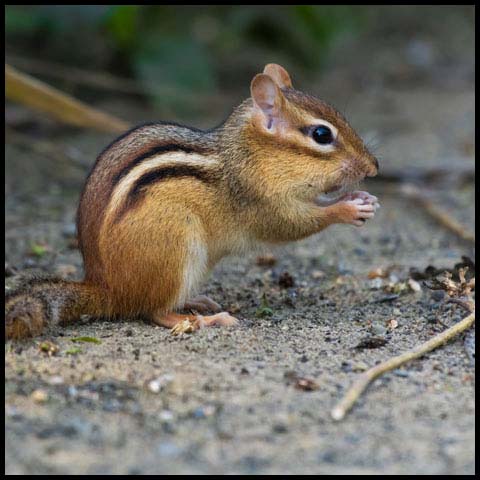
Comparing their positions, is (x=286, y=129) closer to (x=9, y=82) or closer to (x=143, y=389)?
(x=143, y=389)

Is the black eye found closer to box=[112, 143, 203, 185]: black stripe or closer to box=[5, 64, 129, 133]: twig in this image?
box=[112, 143, 203, 185]: black stripe

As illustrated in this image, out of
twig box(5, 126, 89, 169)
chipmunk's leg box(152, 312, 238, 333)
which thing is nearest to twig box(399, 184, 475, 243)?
chipmunk's leg box(152, 312, 238, 333)

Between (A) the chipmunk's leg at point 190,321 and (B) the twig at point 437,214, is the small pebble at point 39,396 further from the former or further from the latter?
(B) the twig at point 437,214

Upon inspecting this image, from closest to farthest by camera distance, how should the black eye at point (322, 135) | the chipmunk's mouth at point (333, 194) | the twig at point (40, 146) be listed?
1. the black eye at point (322, 135)
2. the chipmunk's mouth at point (333, 194)
3. the twig at point (40, 146)

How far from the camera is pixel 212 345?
388 cm

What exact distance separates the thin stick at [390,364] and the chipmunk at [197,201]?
0.83 meters

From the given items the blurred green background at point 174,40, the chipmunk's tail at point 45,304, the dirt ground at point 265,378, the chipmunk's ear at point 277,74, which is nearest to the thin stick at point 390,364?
the dirt ground at point 265,378

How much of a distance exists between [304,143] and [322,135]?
9 cm

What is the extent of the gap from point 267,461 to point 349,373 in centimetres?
78

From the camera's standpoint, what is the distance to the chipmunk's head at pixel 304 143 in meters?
4.44

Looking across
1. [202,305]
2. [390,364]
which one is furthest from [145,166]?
[390,364]

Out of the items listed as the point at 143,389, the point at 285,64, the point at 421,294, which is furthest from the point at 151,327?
the point at 285,64

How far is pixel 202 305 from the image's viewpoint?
4660 mm

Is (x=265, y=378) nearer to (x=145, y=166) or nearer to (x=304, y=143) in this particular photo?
(x=145, y=166)
